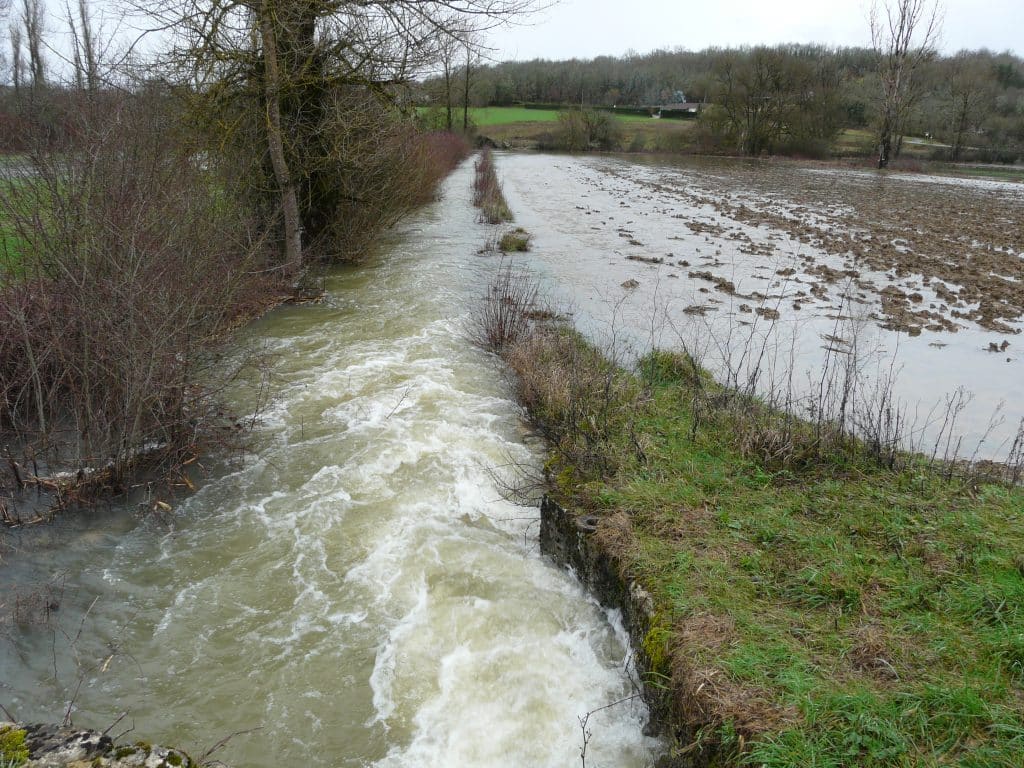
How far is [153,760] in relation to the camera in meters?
2.79

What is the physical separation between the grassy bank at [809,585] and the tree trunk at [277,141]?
27.1ft

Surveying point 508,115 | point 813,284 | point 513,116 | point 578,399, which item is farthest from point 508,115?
point 578,399

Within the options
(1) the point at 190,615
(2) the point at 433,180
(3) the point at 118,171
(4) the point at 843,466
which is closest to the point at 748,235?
(2) the point at 433,180

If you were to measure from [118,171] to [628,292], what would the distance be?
9.61 m

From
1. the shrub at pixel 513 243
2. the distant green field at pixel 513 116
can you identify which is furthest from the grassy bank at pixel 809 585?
the distant green field at pixel 513 116

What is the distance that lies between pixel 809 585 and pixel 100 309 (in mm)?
6090

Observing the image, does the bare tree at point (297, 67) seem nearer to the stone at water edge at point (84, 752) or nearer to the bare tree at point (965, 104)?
the stone at water edge at point (84, 752)

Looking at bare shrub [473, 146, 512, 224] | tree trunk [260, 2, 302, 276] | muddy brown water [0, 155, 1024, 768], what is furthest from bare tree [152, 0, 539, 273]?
bare shrub [473, 146, 512, 224]

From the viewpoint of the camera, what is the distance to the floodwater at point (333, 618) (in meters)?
3.81

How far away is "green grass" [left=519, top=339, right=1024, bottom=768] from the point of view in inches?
119

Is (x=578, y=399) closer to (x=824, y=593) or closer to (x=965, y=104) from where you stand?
(x=824, y=593)

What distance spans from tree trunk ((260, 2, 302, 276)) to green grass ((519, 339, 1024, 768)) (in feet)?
28.4

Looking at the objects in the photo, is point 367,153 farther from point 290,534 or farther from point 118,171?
point 290,534

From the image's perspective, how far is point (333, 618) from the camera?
184 inches
